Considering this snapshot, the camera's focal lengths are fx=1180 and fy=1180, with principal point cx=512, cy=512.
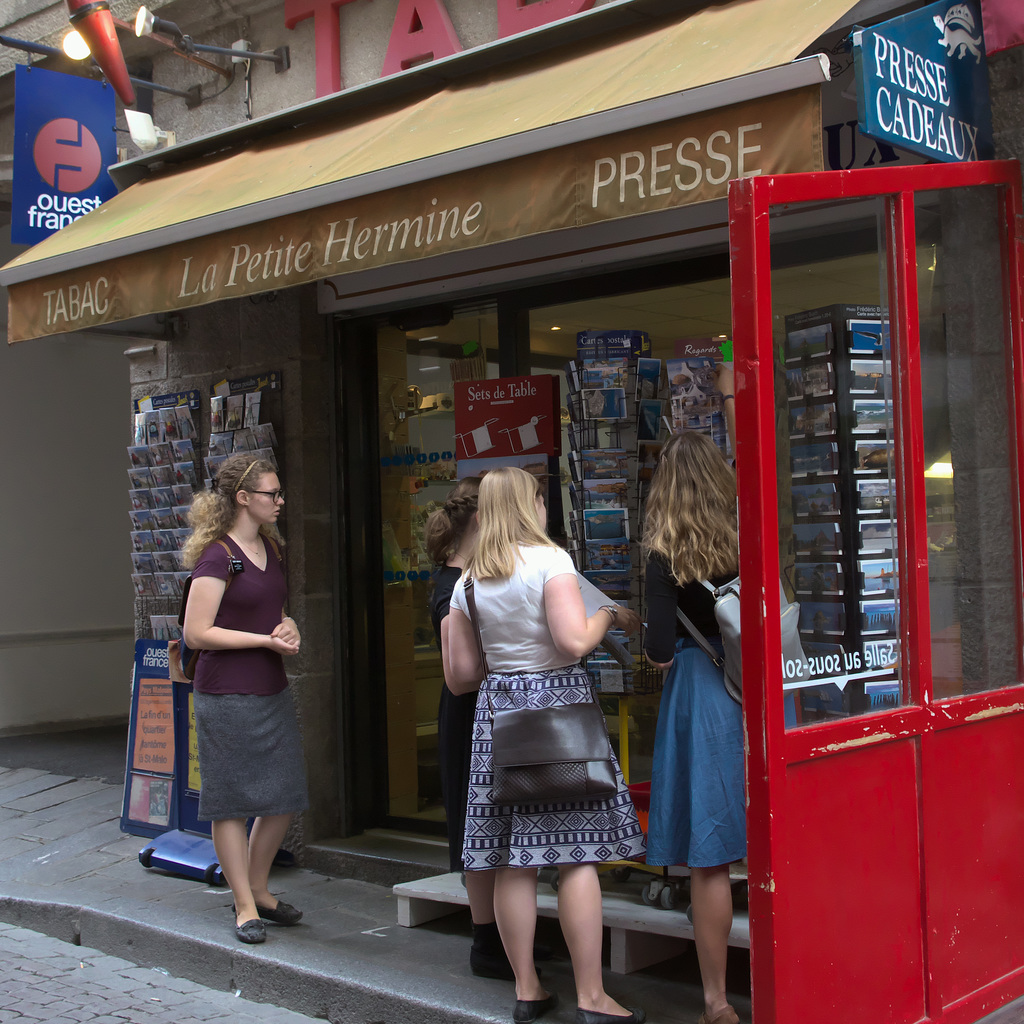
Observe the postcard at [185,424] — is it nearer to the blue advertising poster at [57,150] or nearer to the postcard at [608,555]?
the blue advertising poster at [57,150]

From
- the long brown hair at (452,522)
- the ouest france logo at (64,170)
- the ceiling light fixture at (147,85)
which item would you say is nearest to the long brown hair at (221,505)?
the long brown hair at (452,522)

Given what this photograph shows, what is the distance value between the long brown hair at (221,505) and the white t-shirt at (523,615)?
1.42 m

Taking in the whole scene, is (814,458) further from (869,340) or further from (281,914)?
(281,914)

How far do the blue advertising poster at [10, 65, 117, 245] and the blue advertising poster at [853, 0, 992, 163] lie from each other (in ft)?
15.4

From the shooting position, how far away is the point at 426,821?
5809mm

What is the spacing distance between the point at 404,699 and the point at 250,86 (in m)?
3.36

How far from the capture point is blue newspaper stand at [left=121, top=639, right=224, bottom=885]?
566 centimetres

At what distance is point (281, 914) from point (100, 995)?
72 cm

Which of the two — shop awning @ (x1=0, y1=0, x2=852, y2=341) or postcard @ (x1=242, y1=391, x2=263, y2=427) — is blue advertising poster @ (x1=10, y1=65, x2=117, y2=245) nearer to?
shop awning @ (x1=0, y1=0, x2=852, y2=341)

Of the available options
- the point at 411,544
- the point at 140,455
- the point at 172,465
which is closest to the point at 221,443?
the point at 172,465

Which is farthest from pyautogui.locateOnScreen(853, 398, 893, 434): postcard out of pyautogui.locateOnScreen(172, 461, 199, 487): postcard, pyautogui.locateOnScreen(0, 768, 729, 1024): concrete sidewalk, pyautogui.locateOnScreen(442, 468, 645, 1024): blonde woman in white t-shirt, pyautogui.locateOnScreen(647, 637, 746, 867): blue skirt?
pyautogui.locateOnScreen(172, 461, 199, 487): postcard

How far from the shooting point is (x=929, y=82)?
3371mm

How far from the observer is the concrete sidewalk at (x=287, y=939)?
151 inches

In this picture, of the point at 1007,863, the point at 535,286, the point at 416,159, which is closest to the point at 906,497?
the point at 1007,863
